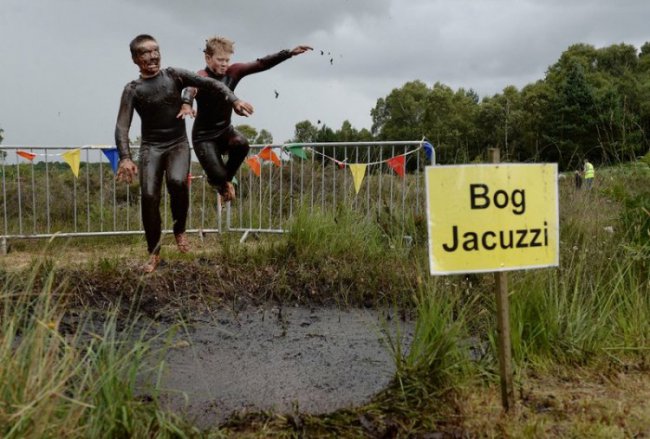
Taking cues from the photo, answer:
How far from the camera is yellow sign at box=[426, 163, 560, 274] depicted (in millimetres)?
2607

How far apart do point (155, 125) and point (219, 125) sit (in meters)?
0.66

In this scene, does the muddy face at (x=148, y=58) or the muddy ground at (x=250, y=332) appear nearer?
the muddy ground at (x=250, y=332)

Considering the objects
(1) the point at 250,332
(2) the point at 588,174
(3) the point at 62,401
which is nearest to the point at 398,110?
(2) the point at 588,174

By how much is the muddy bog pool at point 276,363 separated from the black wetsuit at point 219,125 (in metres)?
1.68

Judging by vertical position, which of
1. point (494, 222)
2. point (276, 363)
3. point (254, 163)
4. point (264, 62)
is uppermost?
point (264, 62)

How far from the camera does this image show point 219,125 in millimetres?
5738

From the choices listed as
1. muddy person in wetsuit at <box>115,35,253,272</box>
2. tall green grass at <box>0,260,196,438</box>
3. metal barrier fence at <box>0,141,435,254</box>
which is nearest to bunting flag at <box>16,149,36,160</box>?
metal barrier fence at <box>0,141,435,254</box>

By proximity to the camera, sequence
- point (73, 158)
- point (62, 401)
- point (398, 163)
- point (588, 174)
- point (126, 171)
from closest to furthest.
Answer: point (62, 401) < point (126, 171) < point (588, 174) < point (398, 163) < point (73, 158)

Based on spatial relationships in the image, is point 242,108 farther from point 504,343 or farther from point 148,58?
point 504,343

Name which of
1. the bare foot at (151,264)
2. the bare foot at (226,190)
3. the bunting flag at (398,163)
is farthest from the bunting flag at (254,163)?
the bare foot at (151,264)

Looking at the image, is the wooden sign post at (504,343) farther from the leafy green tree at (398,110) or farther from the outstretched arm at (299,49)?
the leafy green tree at (398,110)

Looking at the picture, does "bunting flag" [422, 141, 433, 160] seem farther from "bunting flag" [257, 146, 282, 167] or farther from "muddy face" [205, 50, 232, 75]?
"muddy face" [205, 50, 232, 75]

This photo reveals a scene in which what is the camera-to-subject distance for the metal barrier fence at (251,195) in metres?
7.47

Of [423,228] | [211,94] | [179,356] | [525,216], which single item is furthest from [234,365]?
[423,228]
